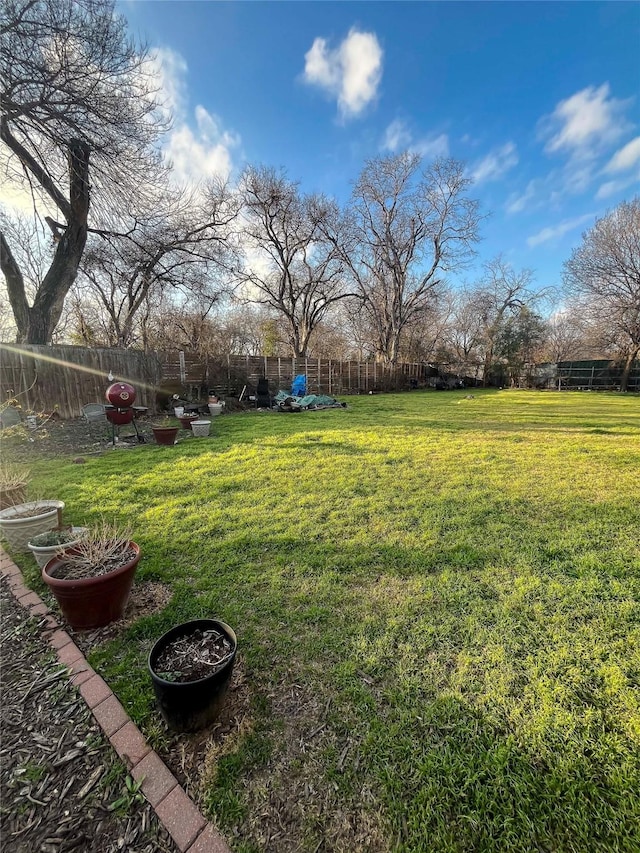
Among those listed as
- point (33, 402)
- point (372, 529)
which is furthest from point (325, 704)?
point (33, 402)

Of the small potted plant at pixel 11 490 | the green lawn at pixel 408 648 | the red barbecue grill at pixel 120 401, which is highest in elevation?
the red barbecue grill at pixel 120 401

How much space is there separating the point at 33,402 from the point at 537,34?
10563 millimetres

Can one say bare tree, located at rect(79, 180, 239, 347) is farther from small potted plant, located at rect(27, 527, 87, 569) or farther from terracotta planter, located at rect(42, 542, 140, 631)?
terracotta planter, located at rect(42, 542, 140, 631)

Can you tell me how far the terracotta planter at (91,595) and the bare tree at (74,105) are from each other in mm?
6803

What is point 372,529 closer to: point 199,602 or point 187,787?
point 199,602

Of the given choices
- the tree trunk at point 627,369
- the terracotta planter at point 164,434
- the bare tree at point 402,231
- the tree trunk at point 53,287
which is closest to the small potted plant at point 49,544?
the terracotta planter at point 164,434

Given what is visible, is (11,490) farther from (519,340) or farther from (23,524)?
(519,340)

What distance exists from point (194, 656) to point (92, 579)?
70cm

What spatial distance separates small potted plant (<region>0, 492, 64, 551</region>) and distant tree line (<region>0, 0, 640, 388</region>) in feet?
20.0

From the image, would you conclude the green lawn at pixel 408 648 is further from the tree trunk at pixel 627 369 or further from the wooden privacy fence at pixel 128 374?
the tree trunk at pixel 627 369

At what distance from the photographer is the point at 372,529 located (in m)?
2.78

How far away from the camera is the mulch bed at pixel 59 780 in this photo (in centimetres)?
98

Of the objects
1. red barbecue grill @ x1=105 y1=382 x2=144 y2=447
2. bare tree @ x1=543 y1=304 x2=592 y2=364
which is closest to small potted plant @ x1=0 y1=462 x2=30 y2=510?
red barbecue grill @ x1=105 y1=382 x2=144 y2=447

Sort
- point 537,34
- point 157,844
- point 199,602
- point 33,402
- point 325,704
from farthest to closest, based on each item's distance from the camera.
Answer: point 33,402, point 537,34, point 199,602, point 325,704, point 157,844
